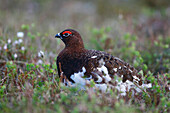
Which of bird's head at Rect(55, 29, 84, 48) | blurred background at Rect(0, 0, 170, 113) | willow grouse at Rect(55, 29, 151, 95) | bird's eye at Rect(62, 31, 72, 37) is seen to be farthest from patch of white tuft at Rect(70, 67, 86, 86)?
bird's eye at Rect(62, 31, 72, 37)

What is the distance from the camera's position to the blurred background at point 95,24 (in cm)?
509

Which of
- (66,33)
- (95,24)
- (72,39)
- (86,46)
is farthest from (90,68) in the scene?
(95,24)

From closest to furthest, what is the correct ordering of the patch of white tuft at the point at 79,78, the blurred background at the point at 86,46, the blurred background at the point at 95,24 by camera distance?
the blurred background at the point at 86,46 → the patch of white tuft at the point at 79,78 → the blurred background at the point at 95,24

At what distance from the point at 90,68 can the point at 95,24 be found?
18.0 feet

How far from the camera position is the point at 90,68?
301 centimetres

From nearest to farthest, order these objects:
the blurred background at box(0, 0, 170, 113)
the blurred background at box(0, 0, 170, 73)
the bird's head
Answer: the blurred background at box(0, 0, 170, 113) < the bird's head < the blurred background at box(0, 0, 170, 73)

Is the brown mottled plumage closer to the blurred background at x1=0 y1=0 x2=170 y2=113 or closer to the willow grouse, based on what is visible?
the willow grouse

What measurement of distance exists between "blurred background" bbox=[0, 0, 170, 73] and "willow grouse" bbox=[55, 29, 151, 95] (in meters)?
0.83

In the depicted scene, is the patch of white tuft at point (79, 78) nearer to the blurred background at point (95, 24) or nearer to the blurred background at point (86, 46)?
the blurred background at point (86, 46)

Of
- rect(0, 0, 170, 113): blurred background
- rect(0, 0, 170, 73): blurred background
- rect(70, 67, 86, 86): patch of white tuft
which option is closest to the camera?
rect(0, 0, 170, 113): blurred background

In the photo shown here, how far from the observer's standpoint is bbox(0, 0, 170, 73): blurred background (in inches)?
200

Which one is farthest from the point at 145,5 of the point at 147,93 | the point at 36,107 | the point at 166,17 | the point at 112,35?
the point at 36,107

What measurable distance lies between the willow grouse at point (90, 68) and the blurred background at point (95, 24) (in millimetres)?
827

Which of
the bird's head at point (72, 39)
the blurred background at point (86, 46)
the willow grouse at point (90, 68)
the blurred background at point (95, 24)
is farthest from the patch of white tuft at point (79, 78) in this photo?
the blurred background at point (95, 24)
